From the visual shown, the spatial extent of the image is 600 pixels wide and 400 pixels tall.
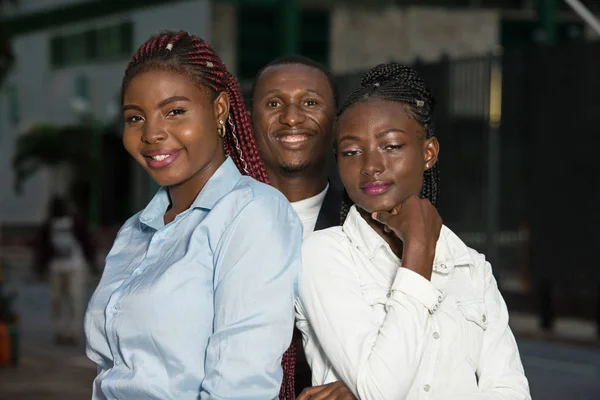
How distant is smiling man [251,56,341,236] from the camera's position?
11.9 feet

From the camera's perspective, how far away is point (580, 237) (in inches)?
565

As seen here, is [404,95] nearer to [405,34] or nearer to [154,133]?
[154,133]

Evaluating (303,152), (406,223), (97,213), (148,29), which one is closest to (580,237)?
(303,152)

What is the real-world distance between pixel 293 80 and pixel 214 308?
1.38m

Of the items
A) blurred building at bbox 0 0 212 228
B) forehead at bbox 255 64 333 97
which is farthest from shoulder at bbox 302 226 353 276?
blurred building at bbox 0 0 212 228

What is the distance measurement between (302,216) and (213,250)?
1155 mm

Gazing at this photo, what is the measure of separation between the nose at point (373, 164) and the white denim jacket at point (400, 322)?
11 cm

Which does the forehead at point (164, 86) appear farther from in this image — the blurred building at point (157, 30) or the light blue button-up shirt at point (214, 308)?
the blurred building at point (157, 30)

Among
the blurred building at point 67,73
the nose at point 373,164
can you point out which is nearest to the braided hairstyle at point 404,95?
the nose at point 373,164

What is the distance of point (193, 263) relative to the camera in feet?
7.97

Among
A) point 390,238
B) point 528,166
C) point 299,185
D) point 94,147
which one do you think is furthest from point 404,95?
point 94,147

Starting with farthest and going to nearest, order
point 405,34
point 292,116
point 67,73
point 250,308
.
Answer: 1. point 67,73
2. point 405,34
3. point 292,116
4. point 250,308

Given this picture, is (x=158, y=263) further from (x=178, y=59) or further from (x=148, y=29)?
(x=148, y=29)

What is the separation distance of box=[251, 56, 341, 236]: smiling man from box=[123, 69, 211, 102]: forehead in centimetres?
103
